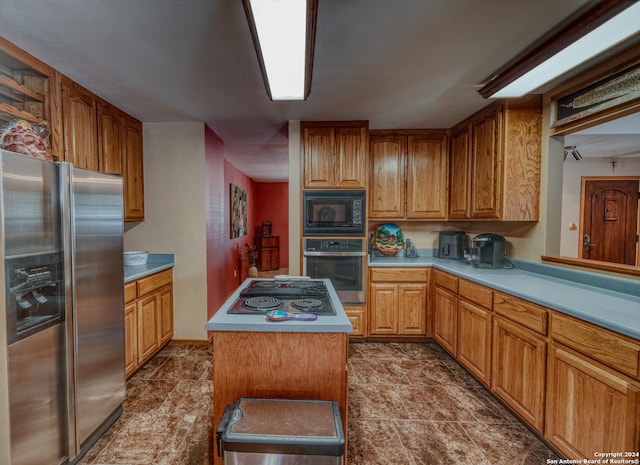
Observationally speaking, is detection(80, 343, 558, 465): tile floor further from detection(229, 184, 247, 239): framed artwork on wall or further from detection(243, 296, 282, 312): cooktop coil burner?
detection(229, 184, 247, 239): framed artwork on wall

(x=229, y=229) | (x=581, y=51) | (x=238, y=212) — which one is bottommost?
(x=229, y=229)

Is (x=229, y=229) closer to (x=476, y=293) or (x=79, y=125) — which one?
(x=79, y=125)

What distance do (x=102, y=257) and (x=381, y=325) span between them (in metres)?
2.56

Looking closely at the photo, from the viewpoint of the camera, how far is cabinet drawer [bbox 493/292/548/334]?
1.67 metres

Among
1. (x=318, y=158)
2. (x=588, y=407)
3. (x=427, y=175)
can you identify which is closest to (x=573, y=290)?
(x=588, y=407)

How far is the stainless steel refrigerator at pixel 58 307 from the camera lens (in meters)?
1.27

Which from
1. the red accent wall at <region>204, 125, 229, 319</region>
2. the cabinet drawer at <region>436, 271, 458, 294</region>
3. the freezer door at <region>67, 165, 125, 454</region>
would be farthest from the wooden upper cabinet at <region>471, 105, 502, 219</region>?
the freezer door at <region>67, 165, 125, 454</region>

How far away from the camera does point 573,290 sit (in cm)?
186

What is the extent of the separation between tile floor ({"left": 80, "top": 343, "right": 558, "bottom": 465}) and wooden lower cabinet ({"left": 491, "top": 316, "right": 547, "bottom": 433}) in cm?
16

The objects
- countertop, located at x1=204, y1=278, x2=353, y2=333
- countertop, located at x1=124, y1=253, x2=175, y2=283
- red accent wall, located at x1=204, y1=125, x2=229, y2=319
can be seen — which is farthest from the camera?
red accent wall, located at x1=204, y1=125, x2=229, y2=319

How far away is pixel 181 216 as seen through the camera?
10.2 feet

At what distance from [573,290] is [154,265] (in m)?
3.59

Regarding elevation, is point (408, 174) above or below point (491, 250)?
above

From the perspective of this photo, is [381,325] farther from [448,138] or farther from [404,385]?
[448,138]
